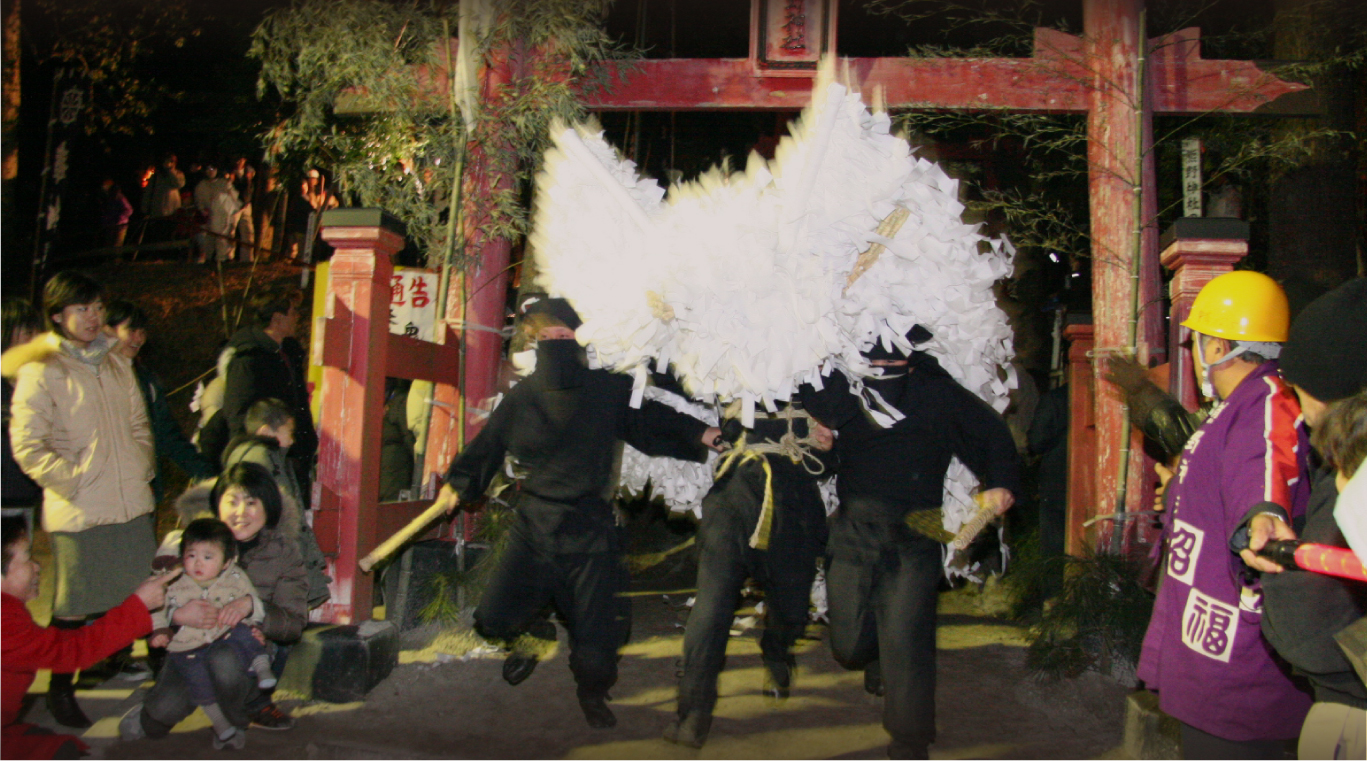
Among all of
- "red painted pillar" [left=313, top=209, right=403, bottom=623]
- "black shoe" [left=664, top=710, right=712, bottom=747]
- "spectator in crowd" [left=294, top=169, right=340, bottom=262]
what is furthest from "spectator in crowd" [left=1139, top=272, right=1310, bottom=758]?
"spectator in crowd" [left=294, top=169, right=340, bottom=262]

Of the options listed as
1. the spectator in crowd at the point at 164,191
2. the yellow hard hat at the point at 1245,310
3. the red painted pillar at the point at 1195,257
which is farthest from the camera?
the spectator in crowd at the point at 164,191

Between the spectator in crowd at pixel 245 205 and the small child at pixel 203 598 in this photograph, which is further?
the spectator in crowd at pixel 245 205

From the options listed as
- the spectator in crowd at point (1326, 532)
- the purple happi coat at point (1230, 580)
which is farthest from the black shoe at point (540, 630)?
the spectator in crowd at point (1326, 532)

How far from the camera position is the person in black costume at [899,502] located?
3289mm

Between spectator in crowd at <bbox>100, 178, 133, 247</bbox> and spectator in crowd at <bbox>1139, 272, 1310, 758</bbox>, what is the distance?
17.4 m

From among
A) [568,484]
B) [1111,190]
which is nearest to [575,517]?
[568,484]

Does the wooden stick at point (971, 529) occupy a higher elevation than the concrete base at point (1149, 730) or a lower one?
higher

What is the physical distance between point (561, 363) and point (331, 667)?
1.75 meters

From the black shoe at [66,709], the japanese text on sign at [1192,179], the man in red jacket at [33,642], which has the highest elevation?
the japanese text on sign at [1192,179]

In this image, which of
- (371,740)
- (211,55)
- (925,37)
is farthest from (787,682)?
(211,55)

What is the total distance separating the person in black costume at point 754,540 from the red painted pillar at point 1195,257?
207 cm

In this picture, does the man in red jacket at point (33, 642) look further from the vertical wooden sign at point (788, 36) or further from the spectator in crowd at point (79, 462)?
the vertical wooden sign at point (788, 36)

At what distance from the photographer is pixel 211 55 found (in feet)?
45.8

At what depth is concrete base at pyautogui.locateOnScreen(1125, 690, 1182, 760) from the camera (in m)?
3.50
